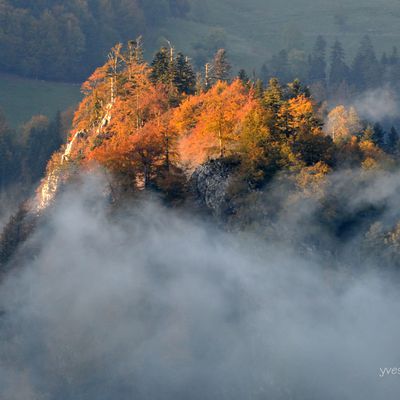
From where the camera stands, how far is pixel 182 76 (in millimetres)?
114188

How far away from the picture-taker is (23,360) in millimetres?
100250

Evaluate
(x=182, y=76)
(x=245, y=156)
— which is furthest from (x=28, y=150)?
(x=245, y=156)

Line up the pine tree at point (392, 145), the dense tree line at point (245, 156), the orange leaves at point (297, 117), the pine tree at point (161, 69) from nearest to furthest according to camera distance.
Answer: the dense tree line at point (245, 156) → the orange leaves at point (297, 117) → the pine tree at point (161, 69) → the pine tree at point (392, 145)

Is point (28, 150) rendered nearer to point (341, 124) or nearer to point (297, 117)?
point (341, 124)

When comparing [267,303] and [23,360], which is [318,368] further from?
[23,360]

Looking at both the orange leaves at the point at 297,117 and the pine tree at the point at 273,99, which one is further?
the pine tree at the point at 273,99

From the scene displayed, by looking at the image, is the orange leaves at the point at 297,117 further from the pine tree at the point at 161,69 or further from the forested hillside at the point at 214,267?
the pine tree at the point at 161,69

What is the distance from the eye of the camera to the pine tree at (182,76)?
114m

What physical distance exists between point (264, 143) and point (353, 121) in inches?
1620

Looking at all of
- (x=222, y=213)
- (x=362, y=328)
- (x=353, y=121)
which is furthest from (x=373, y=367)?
(x=353, y=121)

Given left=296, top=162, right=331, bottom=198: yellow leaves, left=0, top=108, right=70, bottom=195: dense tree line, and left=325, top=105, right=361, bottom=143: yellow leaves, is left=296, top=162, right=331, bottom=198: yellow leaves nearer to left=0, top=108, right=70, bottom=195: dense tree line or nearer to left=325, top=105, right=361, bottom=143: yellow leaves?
left=325, top=105, right=361, bottom=143: yellow leaves

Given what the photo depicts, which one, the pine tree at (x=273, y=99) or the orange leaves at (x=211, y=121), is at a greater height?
the pine tree at (x=273, y=99)

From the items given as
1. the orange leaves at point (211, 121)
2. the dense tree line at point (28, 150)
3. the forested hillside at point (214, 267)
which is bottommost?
the dense tree line at point (28, 150)

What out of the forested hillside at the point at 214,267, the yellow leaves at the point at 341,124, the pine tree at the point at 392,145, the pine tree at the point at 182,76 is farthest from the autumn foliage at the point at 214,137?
the yellow leaves at the point at 341,124
